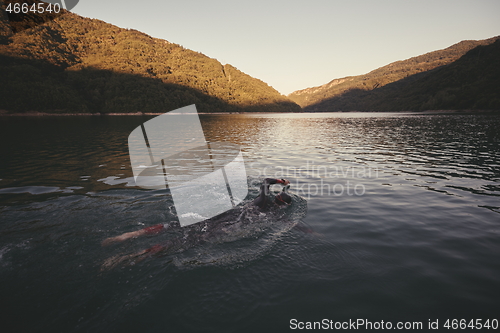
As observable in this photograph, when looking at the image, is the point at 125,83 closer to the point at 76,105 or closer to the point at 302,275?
the point at 76,105

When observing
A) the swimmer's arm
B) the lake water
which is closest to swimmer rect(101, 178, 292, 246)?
the swimmer's arm

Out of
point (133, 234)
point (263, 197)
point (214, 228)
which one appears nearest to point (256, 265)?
point (214, 228)

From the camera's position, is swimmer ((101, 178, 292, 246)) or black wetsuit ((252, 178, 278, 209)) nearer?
swimmer ((101, 178, 292, 246))

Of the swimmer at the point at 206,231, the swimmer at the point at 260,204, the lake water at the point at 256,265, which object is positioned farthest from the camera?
the swimmer at the point at 260,204

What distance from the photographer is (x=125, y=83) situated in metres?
183

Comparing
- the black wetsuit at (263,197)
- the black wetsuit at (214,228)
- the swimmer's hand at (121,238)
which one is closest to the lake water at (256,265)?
the swimmer's hand at (121,238)

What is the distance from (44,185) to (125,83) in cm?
20817

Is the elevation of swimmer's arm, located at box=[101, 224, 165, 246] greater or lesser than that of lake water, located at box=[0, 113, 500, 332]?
greater

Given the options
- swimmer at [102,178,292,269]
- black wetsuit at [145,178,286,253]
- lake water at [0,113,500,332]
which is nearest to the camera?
lake water at [0,113,500,332]

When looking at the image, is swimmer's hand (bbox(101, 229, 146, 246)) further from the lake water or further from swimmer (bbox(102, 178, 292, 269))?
the lake water

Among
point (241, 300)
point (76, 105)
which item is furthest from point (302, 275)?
point (76, 105)

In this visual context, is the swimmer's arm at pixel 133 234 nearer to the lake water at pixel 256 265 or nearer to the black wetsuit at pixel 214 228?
the black wetsuit at pixel 214 228

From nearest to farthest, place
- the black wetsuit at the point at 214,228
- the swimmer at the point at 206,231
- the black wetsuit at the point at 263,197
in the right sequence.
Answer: the swimmer at the point at 206,231 < the black wetsuit at the point at 214,228 < the black wetsuit at the point at 263,197

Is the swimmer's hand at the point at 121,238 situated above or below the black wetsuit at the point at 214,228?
above
